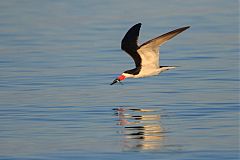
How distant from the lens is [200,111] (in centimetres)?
1433

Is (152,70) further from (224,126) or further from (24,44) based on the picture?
(24,44)

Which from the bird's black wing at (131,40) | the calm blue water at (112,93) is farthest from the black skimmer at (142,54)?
the calm blue water at (112,93)

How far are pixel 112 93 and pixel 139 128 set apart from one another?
9.33 ft

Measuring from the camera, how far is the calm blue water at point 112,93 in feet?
39.9

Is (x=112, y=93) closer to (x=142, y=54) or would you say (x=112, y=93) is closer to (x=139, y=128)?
(x=142, y=54)

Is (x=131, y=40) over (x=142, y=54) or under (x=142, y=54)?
over

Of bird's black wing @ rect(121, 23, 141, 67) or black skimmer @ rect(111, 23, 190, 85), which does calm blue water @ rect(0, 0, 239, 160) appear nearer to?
black skimmer @ rect(111, 23, 190, 85)

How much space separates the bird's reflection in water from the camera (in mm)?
12217

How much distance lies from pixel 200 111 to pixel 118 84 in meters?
2.92

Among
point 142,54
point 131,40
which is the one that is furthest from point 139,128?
point 142,54

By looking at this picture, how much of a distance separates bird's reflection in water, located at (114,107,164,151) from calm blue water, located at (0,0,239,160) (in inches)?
0.5

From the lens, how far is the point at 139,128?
1329 centimetres

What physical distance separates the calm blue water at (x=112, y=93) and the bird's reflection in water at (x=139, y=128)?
1 cm

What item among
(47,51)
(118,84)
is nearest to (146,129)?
(118,84)
